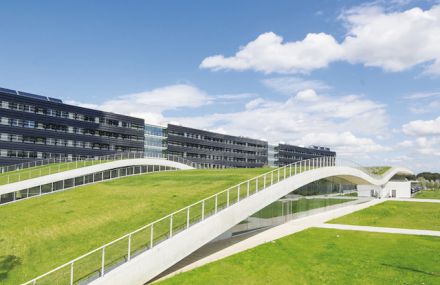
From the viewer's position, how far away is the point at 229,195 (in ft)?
68.9

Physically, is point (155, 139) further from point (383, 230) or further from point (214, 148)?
point (383, 230)

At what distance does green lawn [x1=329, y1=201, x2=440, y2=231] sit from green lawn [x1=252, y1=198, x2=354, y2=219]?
3375 millimetres

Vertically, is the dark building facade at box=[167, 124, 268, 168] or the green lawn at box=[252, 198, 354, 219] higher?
the dark building facade at box=[167, 124, 268, 168]

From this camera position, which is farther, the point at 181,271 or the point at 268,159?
the point at 268,159

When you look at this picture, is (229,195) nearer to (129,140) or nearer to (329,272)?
(329,272)

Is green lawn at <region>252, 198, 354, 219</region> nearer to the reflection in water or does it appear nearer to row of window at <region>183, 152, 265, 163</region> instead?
the reflection in water

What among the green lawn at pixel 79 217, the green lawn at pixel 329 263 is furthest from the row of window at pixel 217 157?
the green lawn at pixel 329 263

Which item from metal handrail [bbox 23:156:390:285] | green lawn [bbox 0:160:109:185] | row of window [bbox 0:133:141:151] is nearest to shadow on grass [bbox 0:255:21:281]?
metal handrail [bbox 23:156:390:285]

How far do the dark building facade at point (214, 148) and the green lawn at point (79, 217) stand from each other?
204 ft

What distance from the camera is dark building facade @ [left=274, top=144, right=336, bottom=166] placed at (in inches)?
5571

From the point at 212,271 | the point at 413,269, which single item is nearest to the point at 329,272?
the point at 413,269

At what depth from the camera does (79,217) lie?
24938 millimetres

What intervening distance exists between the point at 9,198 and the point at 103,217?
15.7m

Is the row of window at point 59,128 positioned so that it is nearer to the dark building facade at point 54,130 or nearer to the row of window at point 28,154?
the dark building facade at point 54,130
